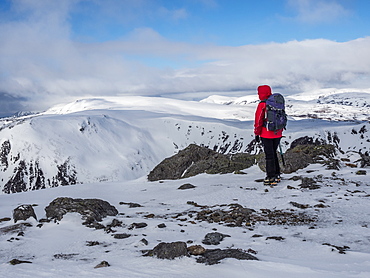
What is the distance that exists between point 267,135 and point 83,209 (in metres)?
7.48

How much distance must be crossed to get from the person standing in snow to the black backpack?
0.74 feet

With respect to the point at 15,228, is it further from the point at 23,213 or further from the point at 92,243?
the point at 92,243

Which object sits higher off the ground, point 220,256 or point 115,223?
point 220,256

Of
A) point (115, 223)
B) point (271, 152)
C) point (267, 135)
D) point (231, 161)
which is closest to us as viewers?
point (115, 223)

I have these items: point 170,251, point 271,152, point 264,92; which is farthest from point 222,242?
Answer: point 264,92

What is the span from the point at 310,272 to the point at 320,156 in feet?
55.0

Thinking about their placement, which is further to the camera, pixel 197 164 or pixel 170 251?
pixel 197 164

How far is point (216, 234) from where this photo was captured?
682 centimetres

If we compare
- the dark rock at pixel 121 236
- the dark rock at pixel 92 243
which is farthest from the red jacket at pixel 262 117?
the dark rock at pixel 92 243

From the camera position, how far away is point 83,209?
9070 millimetres

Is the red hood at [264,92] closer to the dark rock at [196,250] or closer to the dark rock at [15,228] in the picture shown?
the dark rock at [196,250]

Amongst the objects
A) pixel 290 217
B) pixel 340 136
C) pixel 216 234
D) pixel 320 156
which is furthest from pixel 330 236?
pixel 340 136

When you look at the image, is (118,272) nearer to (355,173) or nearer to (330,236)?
(330,236)

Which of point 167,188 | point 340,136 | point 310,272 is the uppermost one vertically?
point 310,272
